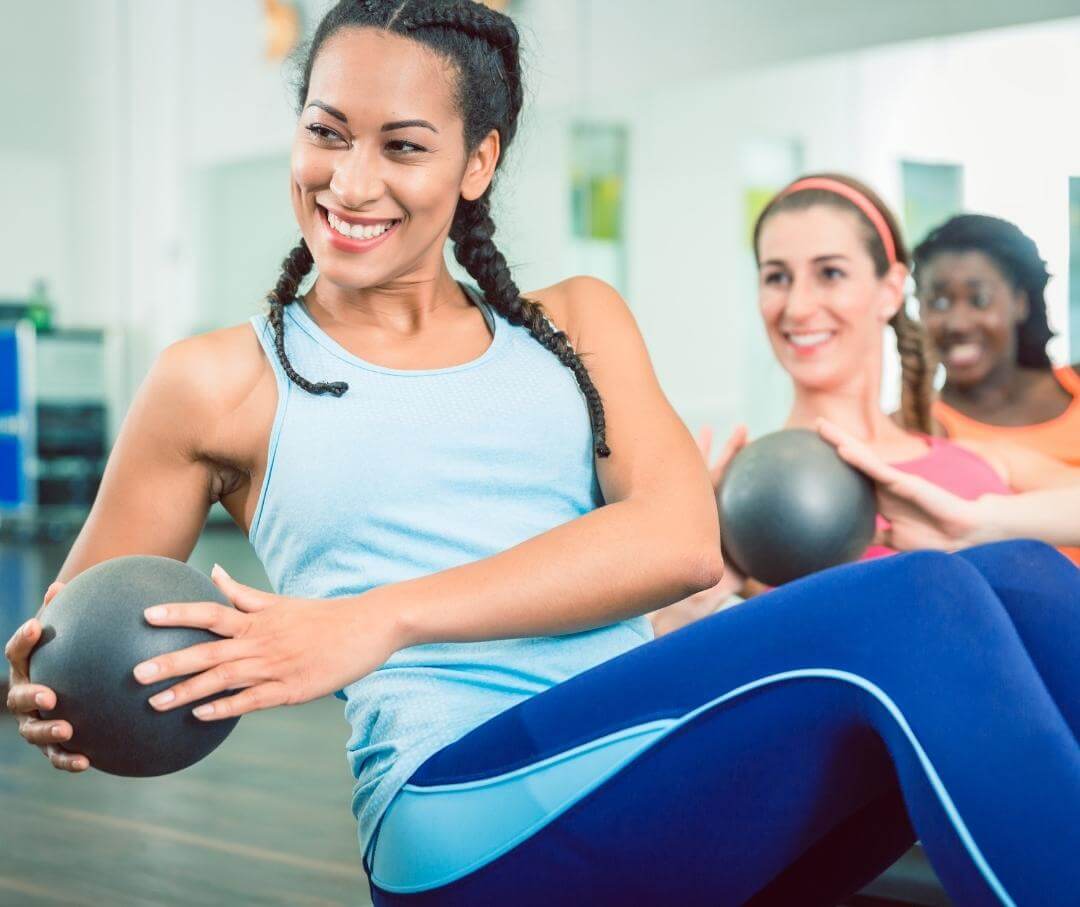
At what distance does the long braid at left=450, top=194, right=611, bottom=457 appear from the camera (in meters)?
1.42

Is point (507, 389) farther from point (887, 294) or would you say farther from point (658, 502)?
point (887, 294)

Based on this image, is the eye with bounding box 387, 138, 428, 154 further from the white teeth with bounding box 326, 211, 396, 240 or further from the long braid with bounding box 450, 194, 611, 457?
the long braid with bounding box 450, 194, 611, 457

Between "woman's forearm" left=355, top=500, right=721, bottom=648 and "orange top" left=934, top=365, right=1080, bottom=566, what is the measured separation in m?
1.30

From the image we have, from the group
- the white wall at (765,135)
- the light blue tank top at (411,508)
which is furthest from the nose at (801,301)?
the white wall at (765,135)

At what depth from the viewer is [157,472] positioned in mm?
1361

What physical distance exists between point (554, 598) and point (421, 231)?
39cm

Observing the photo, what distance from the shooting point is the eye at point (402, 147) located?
53.2 inches

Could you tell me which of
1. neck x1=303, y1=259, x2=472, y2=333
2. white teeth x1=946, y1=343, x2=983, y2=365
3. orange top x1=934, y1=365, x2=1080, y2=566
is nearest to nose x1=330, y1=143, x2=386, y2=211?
neck x1=303, y1=259, x2=472, y2=333

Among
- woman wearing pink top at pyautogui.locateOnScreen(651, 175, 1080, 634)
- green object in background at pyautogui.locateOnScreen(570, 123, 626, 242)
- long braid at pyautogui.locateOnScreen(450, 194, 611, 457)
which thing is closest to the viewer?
long braid at pyautogui.locateOnScreen(450, 194, 611, 457)

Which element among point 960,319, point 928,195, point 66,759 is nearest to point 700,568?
point 66,759

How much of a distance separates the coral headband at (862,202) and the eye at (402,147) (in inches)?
41.5


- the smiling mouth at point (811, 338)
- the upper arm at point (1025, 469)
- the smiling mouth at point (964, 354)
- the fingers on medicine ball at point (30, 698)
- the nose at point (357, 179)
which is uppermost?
the nose at point (357, 179)

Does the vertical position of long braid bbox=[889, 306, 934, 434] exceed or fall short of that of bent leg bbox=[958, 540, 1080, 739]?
it exceeds it

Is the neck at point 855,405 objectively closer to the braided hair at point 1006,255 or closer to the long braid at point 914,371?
the long braid at point 914,371
